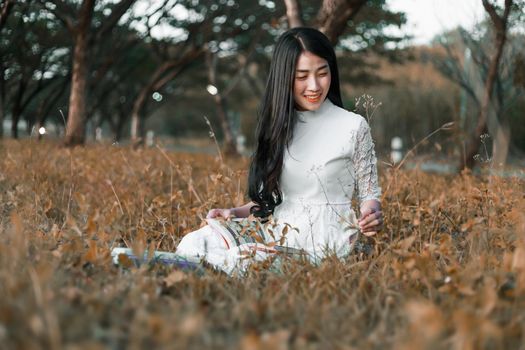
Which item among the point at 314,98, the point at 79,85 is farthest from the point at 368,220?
the point at 79,85

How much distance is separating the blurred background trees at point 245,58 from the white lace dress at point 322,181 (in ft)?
3.35

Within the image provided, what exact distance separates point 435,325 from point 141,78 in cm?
2266

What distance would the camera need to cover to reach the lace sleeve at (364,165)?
296 cm

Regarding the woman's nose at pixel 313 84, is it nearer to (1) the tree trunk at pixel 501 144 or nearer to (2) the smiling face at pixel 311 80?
(2) the smiling face at pixel 311 80

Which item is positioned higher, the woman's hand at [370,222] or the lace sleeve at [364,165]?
the lace sleeve at [364,165]

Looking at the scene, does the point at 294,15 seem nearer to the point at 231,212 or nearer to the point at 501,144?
the point at 501,144

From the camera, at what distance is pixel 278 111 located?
3051 mm

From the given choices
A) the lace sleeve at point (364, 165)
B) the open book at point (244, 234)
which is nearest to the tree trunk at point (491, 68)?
the lace sleeve at point (364, 165)

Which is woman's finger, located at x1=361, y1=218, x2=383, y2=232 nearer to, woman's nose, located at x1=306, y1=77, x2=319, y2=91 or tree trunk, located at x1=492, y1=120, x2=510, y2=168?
woman's nose, located at x1=306, y1=77, x2=319, y2=91

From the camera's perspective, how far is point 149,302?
1.82 m

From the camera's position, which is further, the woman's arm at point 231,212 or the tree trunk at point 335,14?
the tree trunk at point 335,14

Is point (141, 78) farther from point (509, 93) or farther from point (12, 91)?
point (509, 93)

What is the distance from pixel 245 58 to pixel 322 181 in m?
13.3

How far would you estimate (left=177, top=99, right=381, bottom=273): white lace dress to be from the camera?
9.42 ft
